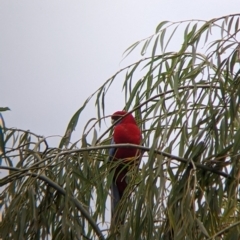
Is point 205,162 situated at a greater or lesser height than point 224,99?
lesser

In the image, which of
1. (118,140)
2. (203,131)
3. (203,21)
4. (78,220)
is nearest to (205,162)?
(203,131)

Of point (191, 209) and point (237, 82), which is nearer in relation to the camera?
point (191, 209)

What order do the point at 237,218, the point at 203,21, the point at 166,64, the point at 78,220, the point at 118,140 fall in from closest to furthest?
the point at 237,218
the point at 78,220
the point at 203,21
the point at 166,64
the point at 118,140

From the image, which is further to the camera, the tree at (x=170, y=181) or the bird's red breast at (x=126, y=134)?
the bird's red breast at (x=126, y=134)

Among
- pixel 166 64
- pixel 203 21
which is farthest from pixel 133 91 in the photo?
pixel 203 21

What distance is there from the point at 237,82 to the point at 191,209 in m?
0.32

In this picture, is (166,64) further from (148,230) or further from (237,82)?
(148,230)

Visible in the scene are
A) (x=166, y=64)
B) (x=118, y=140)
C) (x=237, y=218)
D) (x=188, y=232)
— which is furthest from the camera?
(x=118, y=140)

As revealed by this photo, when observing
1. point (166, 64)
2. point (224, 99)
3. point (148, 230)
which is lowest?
point (148, 230)

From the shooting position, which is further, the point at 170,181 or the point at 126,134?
the point at 126,134

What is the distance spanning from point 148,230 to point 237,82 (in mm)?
386

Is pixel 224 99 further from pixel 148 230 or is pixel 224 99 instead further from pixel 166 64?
pixel 166 64

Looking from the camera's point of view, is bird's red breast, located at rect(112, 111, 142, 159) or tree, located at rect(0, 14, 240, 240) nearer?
tree, located at rect(0, 14, 240, 240)

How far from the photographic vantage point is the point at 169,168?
58.9 inches
